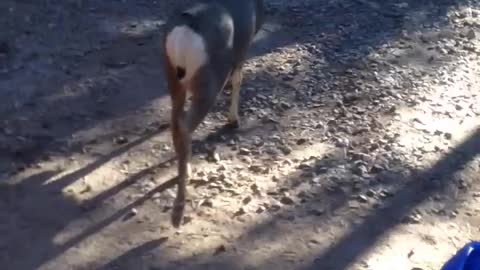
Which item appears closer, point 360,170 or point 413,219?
point 413,219

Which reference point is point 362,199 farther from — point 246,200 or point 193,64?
point 193,64

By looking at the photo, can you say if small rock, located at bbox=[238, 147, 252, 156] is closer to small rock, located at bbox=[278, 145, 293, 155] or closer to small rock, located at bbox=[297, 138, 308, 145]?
small rock, located at bbox=[278, 145, 293, 155]

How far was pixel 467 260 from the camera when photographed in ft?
14.3

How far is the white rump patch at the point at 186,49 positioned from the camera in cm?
501

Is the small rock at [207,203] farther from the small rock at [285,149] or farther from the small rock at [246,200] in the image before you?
the small rock at [285,149]

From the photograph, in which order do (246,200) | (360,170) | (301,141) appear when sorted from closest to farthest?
(246,200) → (360,170) → (301,141)

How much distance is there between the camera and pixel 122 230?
520cm

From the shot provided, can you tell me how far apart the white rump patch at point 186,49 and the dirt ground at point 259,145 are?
0.87 meters

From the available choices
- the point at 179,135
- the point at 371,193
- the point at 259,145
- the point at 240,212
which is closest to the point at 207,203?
the point at 240,212

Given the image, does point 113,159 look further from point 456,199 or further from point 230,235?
point 456,199

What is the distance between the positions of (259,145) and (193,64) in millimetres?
1135

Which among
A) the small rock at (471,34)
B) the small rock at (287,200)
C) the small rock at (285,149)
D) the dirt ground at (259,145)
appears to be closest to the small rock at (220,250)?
the dirt ground at (259,145)

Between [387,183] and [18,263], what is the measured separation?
7.32ft

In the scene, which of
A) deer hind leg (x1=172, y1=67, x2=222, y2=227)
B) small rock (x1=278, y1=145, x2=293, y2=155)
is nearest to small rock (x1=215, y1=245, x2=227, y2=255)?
deer hind leg (x1=172, y1=67, x2=222, y2=227)
